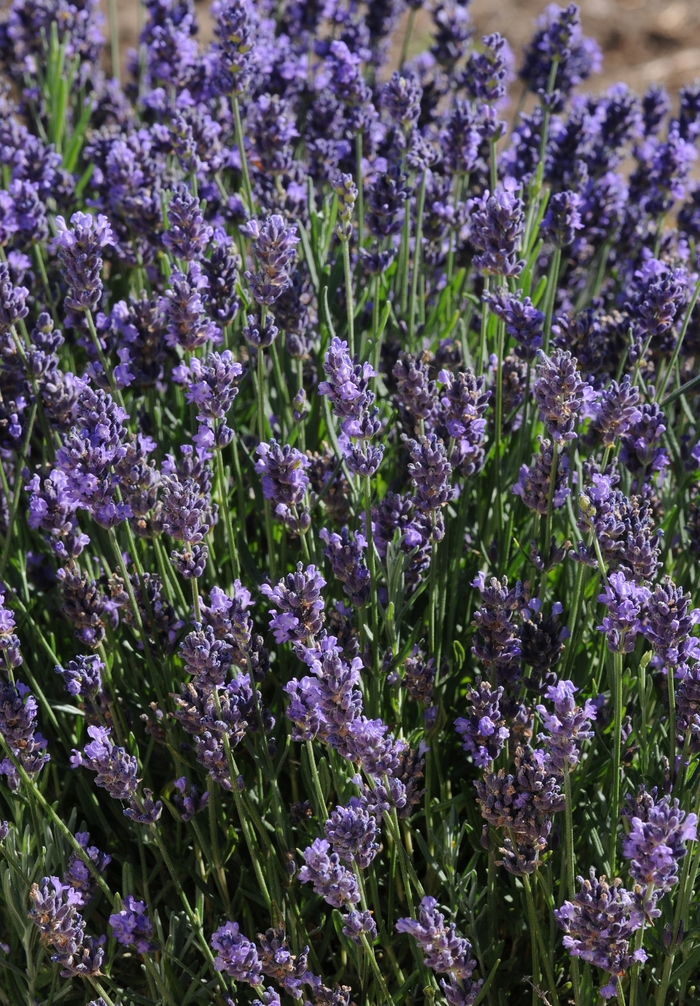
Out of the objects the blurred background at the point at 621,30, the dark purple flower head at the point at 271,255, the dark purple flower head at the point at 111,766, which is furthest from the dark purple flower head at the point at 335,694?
the blurred background at the point at 621,30

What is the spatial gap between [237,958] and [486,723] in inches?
23.4

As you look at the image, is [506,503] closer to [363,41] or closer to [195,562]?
[195,562]

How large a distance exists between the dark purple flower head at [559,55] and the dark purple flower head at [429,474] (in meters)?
1.80

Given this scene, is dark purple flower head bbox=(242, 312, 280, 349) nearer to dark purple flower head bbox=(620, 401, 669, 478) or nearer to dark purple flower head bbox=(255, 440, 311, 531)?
dark purple flower head bbox=(255, 440, 311, 531)

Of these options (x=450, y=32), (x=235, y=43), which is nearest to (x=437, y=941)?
(x=235, y=43)

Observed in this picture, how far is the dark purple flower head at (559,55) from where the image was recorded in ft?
10.6

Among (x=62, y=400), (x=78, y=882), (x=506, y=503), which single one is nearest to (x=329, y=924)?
(x=78, y=882)

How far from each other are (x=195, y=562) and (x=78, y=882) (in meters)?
0.69

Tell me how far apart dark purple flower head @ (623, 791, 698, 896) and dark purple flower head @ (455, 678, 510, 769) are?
0.37m

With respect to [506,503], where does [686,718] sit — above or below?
below

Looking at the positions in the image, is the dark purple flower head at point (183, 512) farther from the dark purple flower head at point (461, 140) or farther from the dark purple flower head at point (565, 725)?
the dark purple flower head at point (461, 140)

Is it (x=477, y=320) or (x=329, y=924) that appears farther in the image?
(x=477, y=320)

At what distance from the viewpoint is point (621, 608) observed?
65.6 inches

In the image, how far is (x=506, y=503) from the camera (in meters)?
2.69
